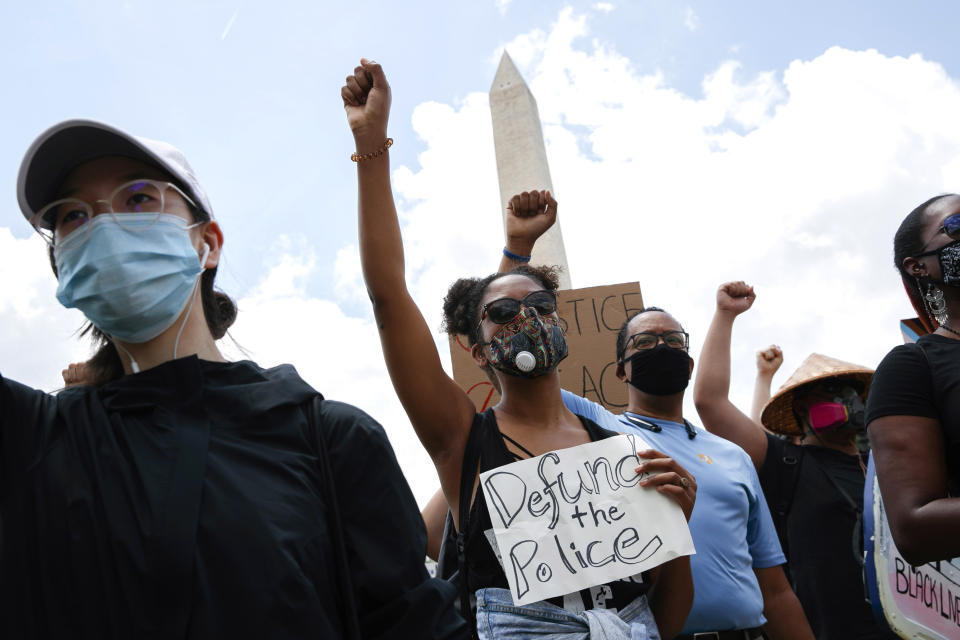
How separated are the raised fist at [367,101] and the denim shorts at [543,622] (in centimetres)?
121

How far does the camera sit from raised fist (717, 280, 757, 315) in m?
3.87

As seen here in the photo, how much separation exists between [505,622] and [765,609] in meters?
1.54

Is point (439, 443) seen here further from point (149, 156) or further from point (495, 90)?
point (495, 90)

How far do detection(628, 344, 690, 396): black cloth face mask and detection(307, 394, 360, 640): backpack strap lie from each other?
1985 millimetres

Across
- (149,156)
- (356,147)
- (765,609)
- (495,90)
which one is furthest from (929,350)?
(495,90)

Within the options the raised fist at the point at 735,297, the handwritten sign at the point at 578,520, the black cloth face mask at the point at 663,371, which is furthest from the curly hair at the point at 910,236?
the raised fist at the point at 735,297

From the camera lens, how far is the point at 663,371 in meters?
3.12

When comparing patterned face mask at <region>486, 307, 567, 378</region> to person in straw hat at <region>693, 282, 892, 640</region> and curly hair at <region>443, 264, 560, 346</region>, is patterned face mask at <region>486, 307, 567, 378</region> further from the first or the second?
person in straw hat at <region>693, 282, 892, 640</region>

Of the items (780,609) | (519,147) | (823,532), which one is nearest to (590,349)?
(823,532)

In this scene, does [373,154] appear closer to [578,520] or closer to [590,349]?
[578,520]

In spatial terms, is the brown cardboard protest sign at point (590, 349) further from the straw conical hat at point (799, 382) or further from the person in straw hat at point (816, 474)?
the straw conical hat at point (799, 382)

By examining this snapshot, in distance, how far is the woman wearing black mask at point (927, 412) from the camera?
74.3 inches

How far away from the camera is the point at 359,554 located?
1.29m

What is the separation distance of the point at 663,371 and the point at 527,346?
103 cm
